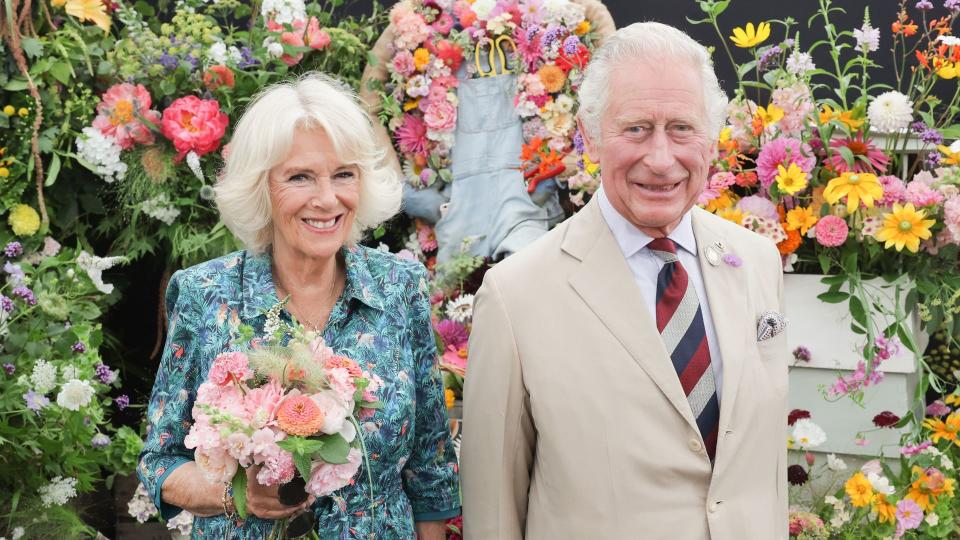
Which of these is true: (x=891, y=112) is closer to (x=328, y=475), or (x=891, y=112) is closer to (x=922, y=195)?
(x=922, y=195)

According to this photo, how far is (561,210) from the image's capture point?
4.20 m

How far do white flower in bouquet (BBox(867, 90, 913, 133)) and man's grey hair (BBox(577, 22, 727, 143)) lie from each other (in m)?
1.44

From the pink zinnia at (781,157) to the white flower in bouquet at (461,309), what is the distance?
109 centimetres

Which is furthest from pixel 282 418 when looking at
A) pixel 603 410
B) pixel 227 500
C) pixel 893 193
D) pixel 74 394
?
pixel 893 193

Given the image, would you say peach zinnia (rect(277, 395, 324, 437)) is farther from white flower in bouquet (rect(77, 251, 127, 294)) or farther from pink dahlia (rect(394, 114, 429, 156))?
pink dahlia (rect(394, 114, 429, 156))

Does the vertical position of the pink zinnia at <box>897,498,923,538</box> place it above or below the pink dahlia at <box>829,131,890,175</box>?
below

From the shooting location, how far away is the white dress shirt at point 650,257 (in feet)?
7.02

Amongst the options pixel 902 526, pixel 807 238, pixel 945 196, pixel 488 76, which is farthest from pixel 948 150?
pixel 488 76

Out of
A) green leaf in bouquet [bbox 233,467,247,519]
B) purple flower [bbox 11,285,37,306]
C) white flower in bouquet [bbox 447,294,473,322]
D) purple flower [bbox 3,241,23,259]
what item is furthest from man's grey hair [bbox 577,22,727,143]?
purple flower [bbox 3,241,23,259]

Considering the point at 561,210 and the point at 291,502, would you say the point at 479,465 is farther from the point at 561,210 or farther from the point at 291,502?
the point at 561,210

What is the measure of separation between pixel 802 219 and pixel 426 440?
62.9 inches

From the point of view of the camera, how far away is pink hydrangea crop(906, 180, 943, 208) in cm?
323

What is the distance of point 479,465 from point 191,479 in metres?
0.57

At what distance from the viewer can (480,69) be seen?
4273 millimetres
